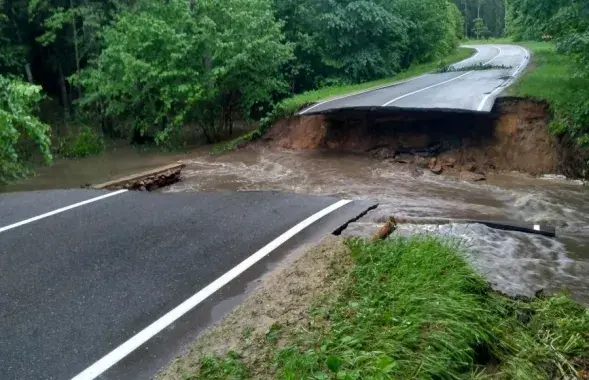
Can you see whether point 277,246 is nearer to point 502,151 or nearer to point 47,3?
point 502,151

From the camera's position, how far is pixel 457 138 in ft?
50.7

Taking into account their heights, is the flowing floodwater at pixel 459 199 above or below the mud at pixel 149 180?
below

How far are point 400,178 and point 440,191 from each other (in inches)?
58.5

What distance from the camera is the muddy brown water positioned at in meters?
7.41

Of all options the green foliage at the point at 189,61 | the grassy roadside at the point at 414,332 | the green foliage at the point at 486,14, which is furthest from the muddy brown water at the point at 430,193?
the green foliage at the point at 486,14

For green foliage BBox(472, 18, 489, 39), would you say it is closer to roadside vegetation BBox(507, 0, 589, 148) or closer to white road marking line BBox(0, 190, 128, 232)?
roadside vegetation BBox(507, 0, 589, 148)

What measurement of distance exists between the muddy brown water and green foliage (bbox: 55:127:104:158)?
64cm

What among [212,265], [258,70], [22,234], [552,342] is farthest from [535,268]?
[258,70]

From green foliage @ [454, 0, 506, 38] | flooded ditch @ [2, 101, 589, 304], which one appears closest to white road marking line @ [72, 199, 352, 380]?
flooded ditch @ [2, 101, 589, 304]

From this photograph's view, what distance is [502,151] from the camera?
15.0m

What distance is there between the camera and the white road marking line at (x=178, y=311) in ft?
13.0

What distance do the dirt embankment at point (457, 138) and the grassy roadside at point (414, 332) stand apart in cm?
839

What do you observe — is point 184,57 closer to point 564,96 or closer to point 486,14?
point 564,96

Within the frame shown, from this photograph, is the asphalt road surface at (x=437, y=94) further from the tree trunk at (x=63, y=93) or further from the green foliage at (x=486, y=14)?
the green foliage at (x=486, y=14)
